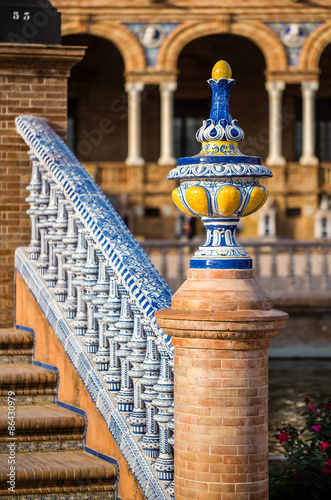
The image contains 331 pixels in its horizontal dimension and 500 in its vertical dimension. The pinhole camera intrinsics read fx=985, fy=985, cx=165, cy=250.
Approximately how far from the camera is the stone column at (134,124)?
95.1ft

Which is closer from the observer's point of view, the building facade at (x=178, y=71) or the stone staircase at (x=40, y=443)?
the stone staircase at (x=40, y=443)

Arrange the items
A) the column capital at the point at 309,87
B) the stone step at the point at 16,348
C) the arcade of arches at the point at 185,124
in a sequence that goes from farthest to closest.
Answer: the column capital at the point at 309,87 → the arcade of arches at the point at 185,124 → the stone step at the point at 16,348

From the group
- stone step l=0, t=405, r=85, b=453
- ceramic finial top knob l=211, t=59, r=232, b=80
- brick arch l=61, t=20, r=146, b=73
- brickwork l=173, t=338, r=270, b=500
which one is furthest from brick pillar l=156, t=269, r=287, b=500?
brick arch l=61, t=20, r=146, b=73

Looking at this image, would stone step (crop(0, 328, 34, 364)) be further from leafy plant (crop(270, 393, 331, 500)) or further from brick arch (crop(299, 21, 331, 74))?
brick arch (crop(299, 21, 331, 74))

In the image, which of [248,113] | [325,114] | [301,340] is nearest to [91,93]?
[248,113]

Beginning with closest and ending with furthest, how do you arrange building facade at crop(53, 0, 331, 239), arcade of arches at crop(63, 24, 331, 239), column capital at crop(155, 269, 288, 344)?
column capital at crop(155, 269, 288, 344) < building facade at crop(53, 0, 331, 239) < arcade of arches at crop(63, 24, 331, 239)

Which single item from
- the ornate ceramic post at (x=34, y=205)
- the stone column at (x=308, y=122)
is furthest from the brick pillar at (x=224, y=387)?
the stone column at (x=308, y=122)

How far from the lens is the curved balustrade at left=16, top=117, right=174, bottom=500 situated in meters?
4.45

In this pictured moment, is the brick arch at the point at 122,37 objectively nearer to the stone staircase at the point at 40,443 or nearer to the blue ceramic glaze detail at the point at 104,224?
the blue ceramic glaze detail at the point at 104,224

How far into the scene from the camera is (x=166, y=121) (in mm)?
29250

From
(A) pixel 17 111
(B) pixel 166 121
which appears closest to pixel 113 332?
(A) pixel 17 111

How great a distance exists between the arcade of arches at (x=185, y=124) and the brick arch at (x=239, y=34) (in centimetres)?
28

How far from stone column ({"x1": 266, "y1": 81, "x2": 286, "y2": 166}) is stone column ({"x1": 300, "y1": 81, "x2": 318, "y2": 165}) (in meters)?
0.69

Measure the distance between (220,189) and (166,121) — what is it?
25.6 m
